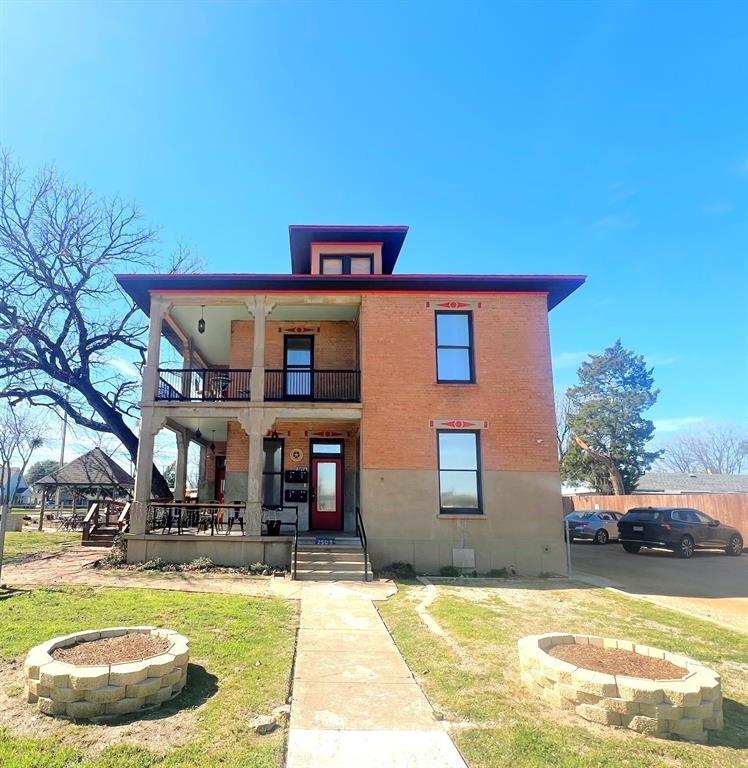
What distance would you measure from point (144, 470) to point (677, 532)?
17.8 metres

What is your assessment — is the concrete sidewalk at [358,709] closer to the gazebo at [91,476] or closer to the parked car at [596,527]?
the parked car at [596,527]

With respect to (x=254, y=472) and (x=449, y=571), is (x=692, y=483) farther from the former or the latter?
(x=254, y=472)

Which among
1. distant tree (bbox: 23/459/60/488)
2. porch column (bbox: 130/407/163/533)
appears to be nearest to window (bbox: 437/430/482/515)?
porch column (bbox: 130/407/163/533)

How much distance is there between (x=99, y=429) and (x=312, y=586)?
41.0ft

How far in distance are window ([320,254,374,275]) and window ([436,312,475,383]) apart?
4200mm

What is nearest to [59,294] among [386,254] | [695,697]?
[386,254]

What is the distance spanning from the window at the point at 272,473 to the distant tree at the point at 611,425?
29.5 metres

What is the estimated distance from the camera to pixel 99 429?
1866 cm

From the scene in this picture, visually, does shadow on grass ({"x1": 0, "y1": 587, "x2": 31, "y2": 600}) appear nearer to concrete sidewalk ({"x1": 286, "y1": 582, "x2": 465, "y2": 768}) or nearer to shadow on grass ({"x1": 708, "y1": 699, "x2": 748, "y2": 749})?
concrete sidewalk ({"x1": 286, "y1": 582, "x2": 465, "y2": 768})

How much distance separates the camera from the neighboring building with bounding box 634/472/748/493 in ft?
135

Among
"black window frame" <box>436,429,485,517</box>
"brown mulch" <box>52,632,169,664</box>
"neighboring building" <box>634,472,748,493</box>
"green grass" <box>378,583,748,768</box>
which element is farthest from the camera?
"neighboring building" <box>634,472,748,493</box>

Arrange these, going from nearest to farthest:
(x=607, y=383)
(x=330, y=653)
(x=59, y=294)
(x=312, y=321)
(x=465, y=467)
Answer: (x=330, y=653) < (x=465, y=467) < (x=312, y=321) < (x=59, y=294) < (x=607, y=383)

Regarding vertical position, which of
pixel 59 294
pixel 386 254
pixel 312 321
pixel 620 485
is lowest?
pixel 620 485

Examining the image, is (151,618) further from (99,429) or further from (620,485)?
(620,485)
